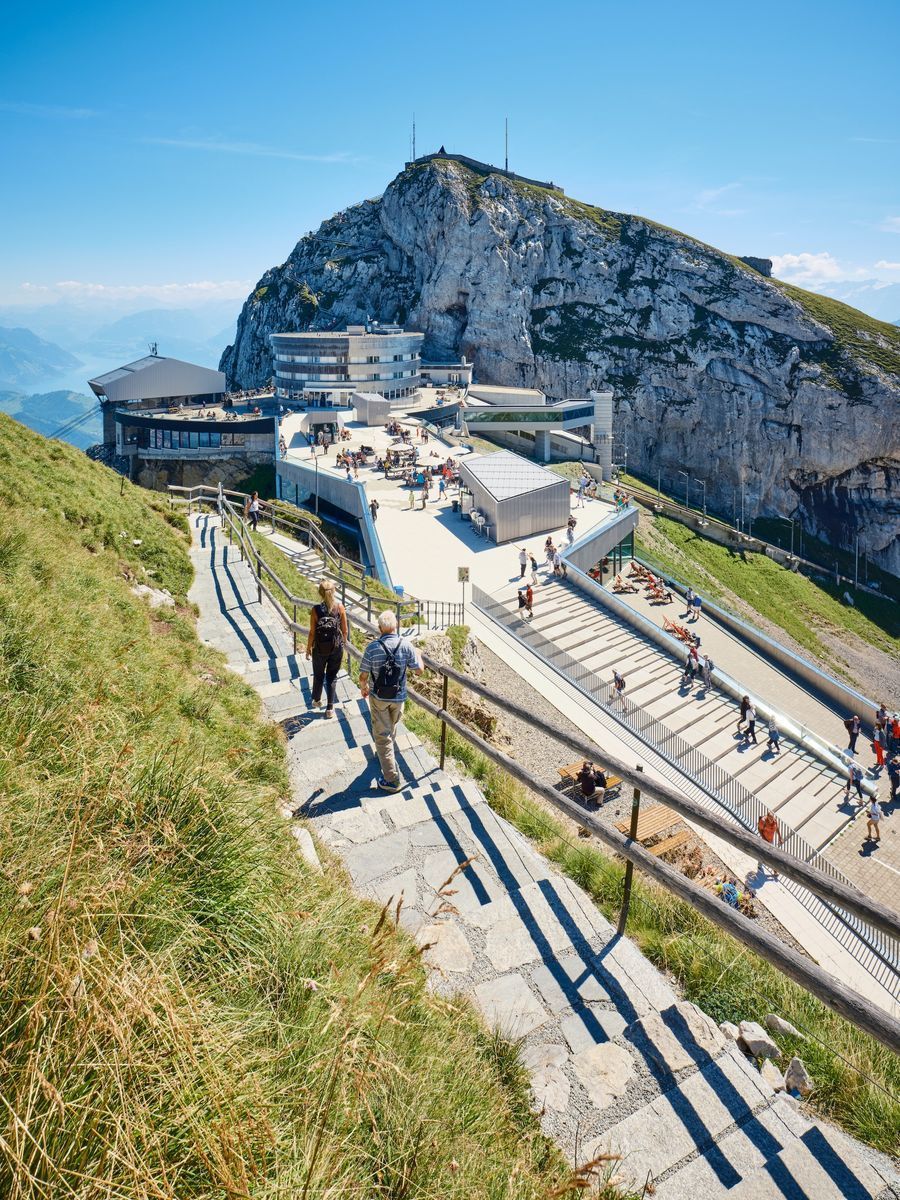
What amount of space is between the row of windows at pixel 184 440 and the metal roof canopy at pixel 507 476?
2471 centimetres

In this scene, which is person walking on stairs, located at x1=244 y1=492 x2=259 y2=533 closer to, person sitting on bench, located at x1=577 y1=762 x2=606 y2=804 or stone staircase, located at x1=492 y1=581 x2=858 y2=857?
stone staircase, located at x1=492 y1=581 x2=858 y2=857

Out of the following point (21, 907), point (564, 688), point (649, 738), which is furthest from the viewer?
point (564, 688)

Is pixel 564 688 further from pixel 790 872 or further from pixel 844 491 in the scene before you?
pixel 844 491

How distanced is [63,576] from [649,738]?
14858 millimetres

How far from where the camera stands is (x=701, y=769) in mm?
17203

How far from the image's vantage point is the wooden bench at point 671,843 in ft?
35.0

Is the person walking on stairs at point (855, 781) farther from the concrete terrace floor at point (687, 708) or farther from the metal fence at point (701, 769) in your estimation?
the metal fence at point (701, 769)

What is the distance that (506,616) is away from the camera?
2205 cm

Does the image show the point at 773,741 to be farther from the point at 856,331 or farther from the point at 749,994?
the point at 856,331

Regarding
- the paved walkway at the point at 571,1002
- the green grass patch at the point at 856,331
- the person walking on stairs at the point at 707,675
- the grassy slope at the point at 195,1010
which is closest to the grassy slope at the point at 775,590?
the person walking on stairs at the point at 707,675

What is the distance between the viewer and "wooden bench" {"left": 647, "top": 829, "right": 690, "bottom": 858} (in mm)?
10656

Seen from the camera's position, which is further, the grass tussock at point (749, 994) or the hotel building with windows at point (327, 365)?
the hotel building with windows at point (327, 365)

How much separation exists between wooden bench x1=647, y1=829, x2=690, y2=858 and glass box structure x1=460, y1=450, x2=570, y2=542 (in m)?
18.2

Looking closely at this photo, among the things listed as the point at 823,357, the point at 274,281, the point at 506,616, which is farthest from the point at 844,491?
the point at 274,281
